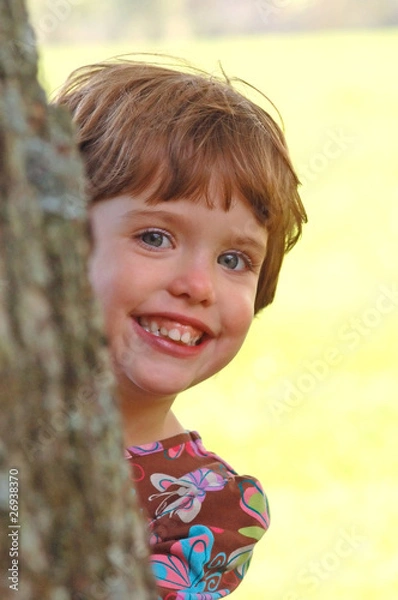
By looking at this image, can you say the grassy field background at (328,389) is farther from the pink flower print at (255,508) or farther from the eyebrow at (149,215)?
the pink flower print at (255,508)

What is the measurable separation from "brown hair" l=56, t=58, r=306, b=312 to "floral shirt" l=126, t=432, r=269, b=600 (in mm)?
514

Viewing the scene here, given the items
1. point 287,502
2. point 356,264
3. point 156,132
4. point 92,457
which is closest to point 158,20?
point 356,264

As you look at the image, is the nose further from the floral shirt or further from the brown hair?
the floral shirt

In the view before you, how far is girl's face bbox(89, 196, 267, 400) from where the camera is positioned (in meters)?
2.20

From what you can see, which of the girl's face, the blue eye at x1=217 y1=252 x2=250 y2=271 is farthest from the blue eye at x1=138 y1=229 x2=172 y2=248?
the blue eye at x1=217 y1=252 x2=250 y2=271

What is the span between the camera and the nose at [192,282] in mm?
2189

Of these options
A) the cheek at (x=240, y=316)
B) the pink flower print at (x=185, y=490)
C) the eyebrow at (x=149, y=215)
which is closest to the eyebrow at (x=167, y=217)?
the eyebrow at (x=149, y=215)

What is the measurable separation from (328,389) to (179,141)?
4.70m

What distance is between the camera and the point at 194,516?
7.09 ft

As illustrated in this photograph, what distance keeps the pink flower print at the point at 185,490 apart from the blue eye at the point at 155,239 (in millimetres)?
446

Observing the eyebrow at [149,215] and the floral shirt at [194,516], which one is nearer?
the floral shirt at [194,516]

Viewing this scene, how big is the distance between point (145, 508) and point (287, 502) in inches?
124

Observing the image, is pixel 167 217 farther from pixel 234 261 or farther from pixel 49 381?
pixel 49 381

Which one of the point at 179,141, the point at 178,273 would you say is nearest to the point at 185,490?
the point at 178,273
